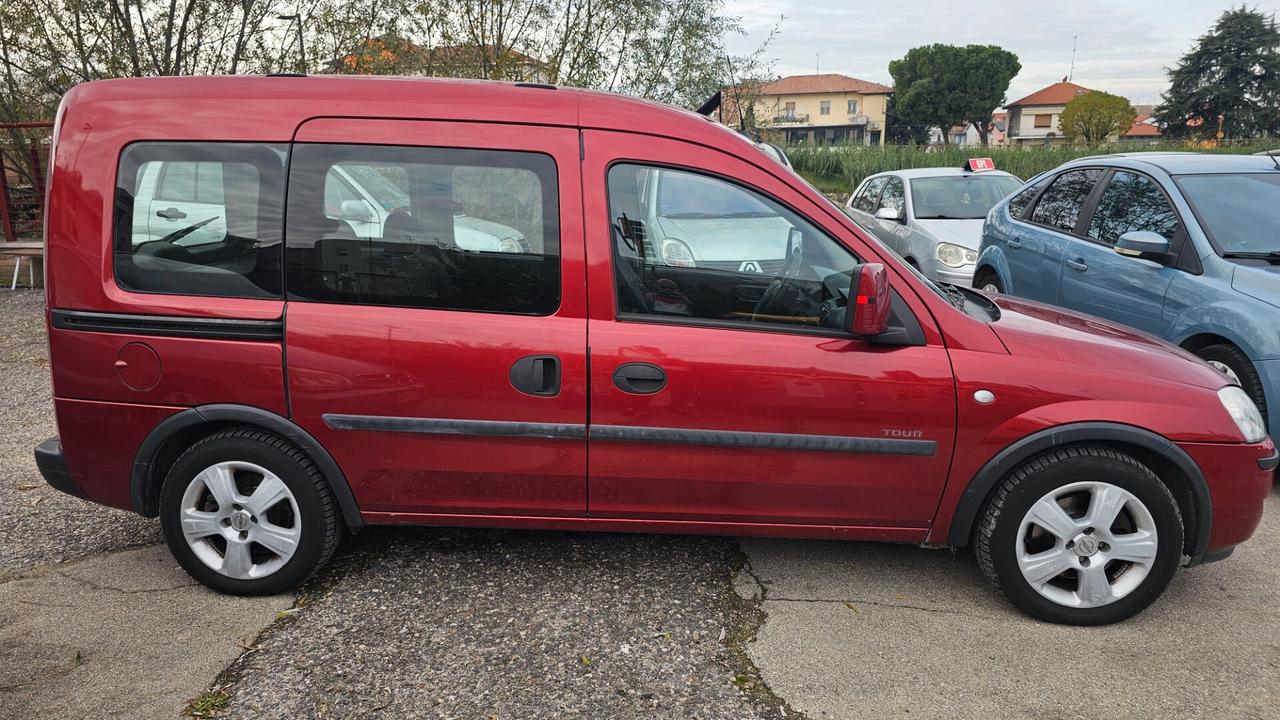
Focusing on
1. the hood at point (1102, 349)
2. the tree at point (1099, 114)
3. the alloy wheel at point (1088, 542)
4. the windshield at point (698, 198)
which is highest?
the tree at point (1099, 114)

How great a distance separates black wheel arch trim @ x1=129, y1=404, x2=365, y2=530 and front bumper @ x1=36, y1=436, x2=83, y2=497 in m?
0.27

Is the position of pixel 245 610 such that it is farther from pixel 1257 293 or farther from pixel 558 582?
pixel 1257 293

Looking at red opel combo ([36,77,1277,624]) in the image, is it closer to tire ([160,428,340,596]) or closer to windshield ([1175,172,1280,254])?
tire ([160,428,340,596])

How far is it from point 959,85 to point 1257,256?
83.5 metres

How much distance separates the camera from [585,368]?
2867 mm

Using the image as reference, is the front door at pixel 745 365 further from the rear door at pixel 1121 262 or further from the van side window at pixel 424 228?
the rear door at pixel 1121 262

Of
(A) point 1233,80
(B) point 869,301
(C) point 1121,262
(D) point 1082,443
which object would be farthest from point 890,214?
(A) point 1233,80

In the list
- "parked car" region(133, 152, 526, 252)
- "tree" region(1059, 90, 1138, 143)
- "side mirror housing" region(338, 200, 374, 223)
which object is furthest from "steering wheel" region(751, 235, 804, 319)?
"tree" region(1059, 90, 1138, 143)

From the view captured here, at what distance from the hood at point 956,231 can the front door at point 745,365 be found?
230 inches

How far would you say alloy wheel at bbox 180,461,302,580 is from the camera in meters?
3.05

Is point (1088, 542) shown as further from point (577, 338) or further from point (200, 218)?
point (200, 218)

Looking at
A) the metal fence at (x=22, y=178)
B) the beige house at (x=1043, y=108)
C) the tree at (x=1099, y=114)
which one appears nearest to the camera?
the metal fence at (x=22, y=178)

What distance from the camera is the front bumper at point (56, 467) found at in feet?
10.3

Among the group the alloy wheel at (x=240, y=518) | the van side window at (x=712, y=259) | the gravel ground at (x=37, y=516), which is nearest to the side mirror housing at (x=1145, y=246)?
the van side window at (x=712, y=259)
